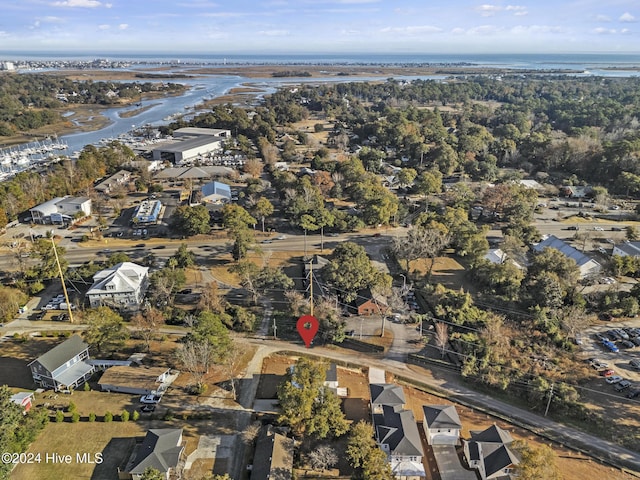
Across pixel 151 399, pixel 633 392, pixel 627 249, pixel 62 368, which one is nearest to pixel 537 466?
pixel 633 392

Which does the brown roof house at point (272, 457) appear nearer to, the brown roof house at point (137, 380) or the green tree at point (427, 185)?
the brown roof house at point (137, 380)

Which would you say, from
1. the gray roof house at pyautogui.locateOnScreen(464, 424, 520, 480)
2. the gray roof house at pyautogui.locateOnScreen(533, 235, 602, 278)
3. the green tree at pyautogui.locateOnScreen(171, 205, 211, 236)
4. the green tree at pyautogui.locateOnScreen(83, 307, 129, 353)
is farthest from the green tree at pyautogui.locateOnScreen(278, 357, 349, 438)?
the gray roof house at pyautogui.locateOnScreen(533, 235, 602, 278)

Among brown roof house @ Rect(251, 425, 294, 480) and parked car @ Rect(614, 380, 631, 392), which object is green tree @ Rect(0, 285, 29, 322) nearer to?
brown roof house @ Rect(251, 425, 294, 480)

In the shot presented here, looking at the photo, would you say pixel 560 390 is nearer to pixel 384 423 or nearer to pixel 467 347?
A: pixel 467 347

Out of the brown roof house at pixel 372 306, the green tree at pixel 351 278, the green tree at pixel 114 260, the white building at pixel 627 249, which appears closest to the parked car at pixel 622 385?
the brown roof house at pixel 372 306

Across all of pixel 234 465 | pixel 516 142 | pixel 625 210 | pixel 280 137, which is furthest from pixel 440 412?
pixel 280 137
